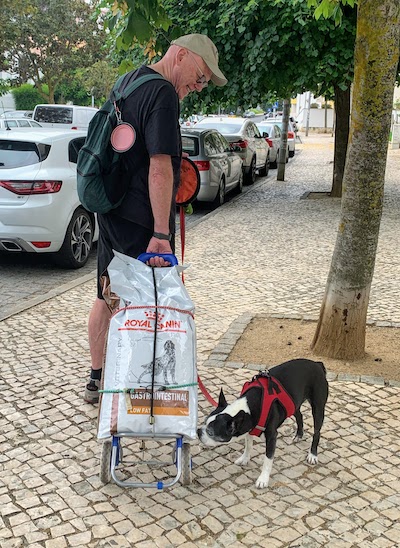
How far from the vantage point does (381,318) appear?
246 inches

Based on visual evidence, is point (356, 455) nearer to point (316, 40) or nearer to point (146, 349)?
point (146, 349)

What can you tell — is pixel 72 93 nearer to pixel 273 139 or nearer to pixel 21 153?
pixel 273 139

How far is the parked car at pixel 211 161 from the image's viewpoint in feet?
42.9

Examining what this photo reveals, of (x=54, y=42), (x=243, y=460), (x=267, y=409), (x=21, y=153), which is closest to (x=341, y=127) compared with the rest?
(x=21, y=153)

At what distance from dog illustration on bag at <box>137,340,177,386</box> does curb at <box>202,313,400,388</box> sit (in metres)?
1.89

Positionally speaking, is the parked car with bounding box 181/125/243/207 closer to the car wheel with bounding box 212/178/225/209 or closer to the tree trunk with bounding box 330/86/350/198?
the car wheel with bounding box 212/178/225/209

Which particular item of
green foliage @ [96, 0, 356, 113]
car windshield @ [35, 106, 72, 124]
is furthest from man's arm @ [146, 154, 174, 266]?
car windshield @ [35, 106, 72, 124]

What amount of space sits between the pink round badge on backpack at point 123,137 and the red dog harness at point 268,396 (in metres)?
1.41

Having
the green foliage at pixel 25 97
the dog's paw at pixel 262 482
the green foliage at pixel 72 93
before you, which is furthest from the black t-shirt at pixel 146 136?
the green foliage at pixel 25 97

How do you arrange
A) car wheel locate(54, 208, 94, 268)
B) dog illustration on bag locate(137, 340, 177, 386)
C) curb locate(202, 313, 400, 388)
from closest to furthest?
1. dog illustration on bag locate(137, 340, 177, 386)
2. curb locate(202, 313, 400, 388)
3. car wheel locate(54, 208, 94, 268)

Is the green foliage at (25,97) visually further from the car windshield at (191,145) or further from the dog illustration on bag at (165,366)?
the dog illustration on bag at (165,366)

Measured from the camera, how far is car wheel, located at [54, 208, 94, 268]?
8.09 meters

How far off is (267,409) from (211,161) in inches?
408

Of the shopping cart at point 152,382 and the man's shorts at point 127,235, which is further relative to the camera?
the man's shorts at point 127,235
